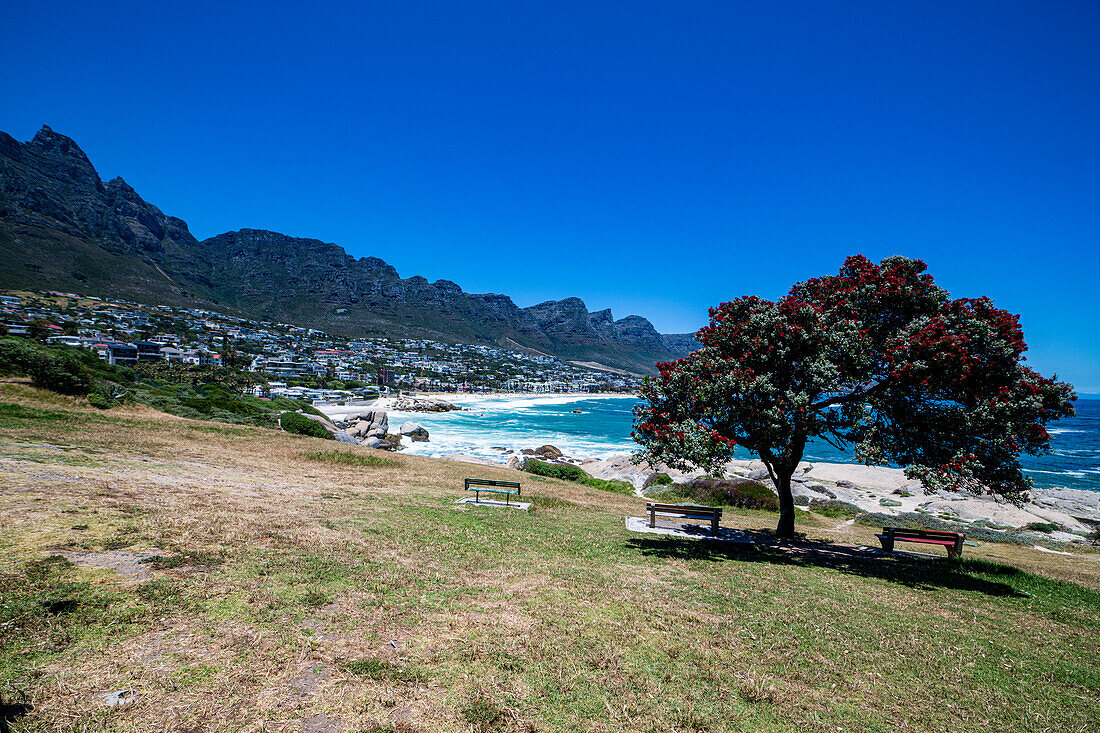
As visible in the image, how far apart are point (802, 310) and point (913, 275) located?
125 inches

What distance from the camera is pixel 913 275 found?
11.6 m

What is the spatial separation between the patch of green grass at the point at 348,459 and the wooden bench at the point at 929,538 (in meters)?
19.3

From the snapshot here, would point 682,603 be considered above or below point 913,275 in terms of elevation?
below

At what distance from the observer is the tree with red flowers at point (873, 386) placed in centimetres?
1005

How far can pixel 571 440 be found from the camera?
6894 cm

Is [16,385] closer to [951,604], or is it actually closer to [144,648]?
[144,648]

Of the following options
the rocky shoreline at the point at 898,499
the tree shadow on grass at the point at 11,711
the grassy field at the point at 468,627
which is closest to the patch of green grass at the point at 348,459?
the grassy field at the point at 468,627

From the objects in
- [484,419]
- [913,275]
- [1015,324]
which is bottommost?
[484,419]

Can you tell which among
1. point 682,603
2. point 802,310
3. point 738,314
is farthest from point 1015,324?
point 682,603

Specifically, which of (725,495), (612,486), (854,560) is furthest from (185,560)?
(612,486)

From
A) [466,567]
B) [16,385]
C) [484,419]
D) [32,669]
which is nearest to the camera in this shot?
[32,669]

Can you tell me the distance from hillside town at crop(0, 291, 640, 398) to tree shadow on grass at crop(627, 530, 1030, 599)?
6010cm

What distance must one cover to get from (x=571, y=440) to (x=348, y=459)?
4966 centimetres

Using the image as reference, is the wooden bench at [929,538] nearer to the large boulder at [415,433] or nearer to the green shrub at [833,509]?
the green shrub at [833,509]
